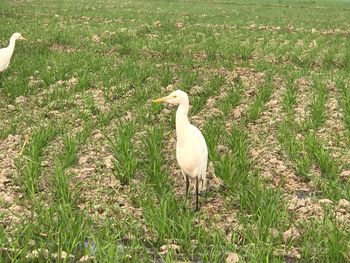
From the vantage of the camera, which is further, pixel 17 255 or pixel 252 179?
pixel 252 179

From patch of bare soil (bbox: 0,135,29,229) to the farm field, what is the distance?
0.08ft

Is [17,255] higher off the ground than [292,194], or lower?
higher

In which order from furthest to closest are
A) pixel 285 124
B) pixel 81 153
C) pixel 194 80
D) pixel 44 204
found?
pixel 194 80 < pixel 285 124 < pixel 81 153 < pixel 44 204

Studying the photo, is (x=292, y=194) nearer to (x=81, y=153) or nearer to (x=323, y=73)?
(x=81, y=153)

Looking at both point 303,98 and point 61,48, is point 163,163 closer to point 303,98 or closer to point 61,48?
point 303,98

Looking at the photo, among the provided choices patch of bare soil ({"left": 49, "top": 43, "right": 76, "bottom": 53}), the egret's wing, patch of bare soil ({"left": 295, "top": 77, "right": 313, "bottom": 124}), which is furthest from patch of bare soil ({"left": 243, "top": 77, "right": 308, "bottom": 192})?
patch of bare soil ({"left": 49, "top": 43, "right": 76, "bottom": 53})

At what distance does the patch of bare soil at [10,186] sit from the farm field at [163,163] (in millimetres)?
24

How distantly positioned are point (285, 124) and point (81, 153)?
11.3ft

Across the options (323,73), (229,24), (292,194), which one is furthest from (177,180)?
(229,24)

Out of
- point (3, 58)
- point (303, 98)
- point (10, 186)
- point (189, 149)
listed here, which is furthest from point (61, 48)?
point (189, 149)

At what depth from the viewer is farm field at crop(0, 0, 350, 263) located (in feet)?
13.3

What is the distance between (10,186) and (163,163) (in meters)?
2.01

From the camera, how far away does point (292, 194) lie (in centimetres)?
550

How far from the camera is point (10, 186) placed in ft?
17.5
